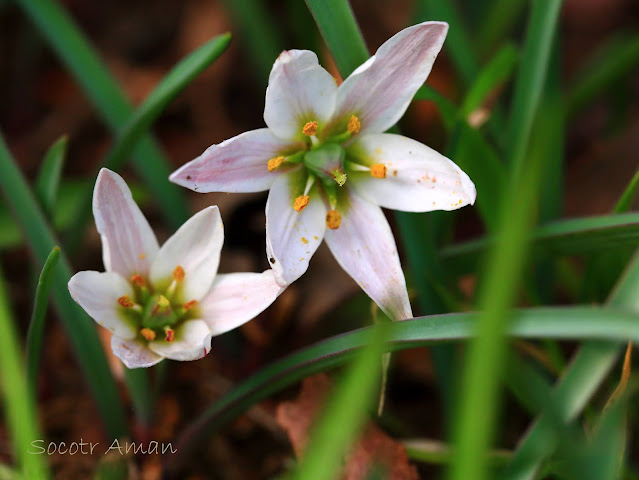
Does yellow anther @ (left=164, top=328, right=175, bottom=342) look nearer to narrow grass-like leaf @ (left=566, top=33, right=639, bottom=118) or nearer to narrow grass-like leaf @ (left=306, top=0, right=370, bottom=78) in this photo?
narrow grass-like leaf @ (left=306, top=0, right=370, bottom=78)

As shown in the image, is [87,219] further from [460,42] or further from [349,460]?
[460,42]

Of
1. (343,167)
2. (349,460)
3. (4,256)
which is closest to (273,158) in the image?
(343,167)

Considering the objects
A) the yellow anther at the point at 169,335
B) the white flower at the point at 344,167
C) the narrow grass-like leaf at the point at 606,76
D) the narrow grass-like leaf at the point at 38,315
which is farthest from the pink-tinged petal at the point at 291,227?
the narrow grass-like leaf at the point at 606,76

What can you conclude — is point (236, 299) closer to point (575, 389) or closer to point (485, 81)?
point (575, 389)

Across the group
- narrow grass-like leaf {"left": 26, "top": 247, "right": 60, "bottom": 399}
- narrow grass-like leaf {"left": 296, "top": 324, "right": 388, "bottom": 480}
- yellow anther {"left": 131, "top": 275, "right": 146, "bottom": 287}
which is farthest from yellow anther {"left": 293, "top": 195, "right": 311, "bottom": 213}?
narrow grass-like leaf {"left": 296, "top": 324, "right": 388, "bottom": 480}

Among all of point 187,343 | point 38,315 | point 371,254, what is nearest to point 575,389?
point 371,254

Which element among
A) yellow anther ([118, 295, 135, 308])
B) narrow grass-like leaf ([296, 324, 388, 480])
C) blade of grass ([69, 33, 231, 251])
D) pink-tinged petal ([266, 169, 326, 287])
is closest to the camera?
narrow grass-like leaf ([296, 324, 388, 480])
